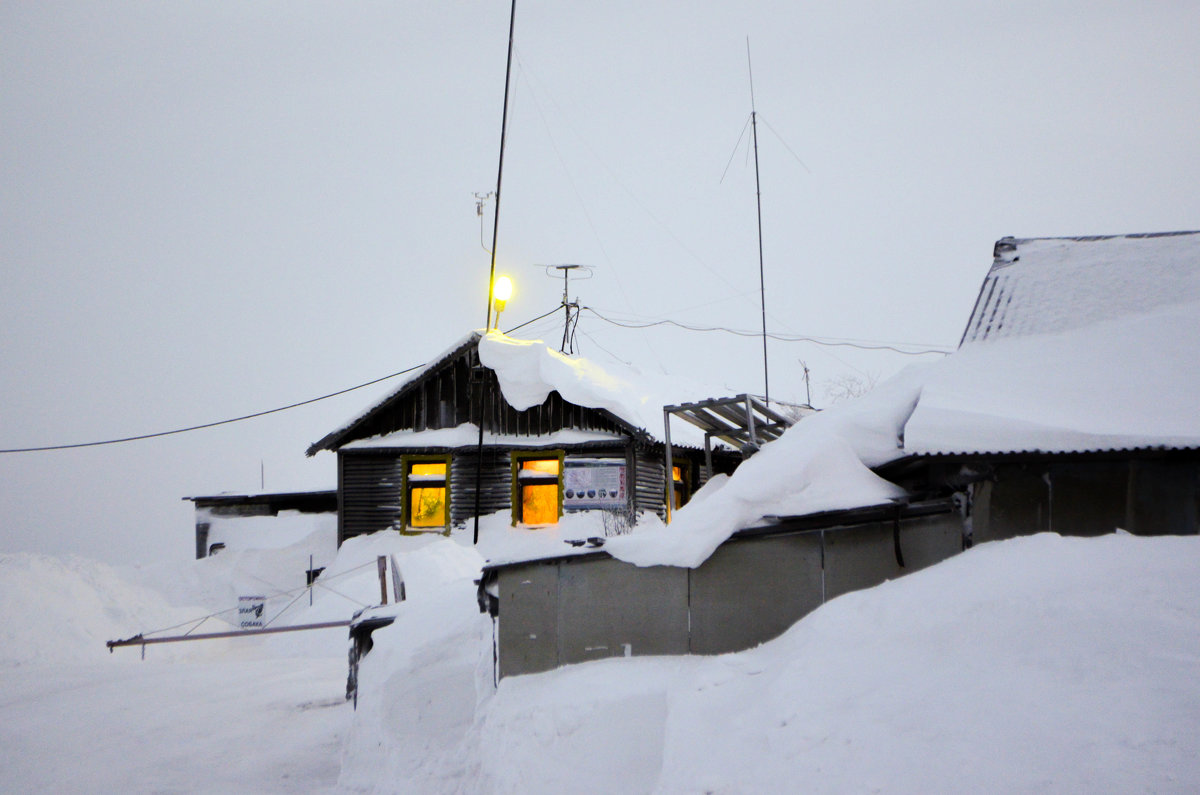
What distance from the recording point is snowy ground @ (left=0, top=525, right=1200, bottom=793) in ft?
13.6

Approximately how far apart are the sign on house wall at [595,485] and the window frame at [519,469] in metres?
0.23

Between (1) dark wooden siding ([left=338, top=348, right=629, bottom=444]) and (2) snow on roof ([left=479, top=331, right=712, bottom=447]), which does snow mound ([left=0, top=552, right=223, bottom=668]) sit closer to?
(1) dark wooden siding ([left=338, top=348, right=629, bottom=444])

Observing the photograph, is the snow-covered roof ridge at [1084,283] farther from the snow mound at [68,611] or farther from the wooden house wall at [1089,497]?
the snow mound at [68,611]

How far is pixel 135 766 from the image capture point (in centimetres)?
881

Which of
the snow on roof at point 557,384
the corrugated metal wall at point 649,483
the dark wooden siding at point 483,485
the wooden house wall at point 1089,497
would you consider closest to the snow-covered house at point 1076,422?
the wooden house wall at point 1089,497

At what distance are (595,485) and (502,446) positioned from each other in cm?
245

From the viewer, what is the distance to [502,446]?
20359 mm

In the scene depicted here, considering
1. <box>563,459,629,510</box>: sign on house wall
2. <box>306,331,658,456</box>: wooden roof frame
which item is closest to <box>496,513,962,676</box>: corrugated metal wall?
<box>563,459,629,510</box>: sign on house wall

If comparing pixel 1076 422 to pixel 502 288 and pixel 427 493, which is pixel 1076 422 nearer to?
pixel 502 288

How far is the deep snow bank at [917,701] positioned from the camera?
4.02m

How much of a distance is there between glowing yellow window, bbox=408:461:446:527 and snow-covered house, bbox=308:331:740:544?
0.02 metres

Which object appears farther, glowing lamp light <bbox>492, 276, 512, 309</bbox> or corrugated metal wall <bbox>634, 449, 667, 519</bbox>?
corrugated metal wall <bbox>634, 449, 667, 519</bbox>

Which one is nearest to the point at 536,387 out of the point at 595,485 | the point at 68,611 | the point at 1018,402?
the point at 595,485

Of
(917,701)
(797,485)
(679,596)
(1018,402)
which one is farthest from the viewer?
(1018,402)
